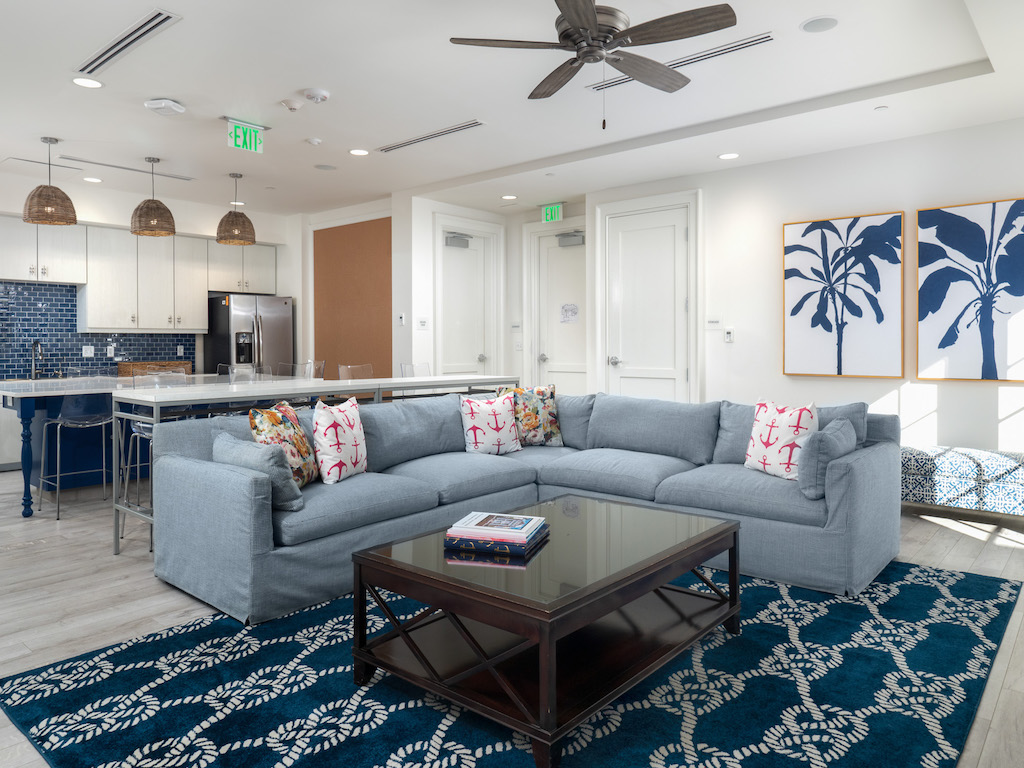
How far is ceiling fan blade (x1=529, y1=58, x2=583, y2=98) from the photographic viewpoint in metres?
3.03

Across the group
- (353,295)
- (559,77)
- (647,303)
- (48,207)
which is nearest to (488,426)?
(559,77)

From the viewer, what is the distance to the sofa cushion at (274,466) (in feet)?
9.17

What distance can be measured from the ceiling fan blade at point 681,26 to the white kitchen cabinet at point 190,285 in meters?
6.13

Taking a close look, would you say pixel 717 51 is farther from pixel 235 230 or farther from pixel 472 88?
pixel 235 230

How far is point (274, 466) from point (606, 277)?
426 cm

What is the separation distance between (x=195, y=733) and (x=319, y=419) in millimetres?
1620

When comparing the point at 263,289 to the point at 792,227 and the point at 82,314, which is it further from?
the point at 792,227

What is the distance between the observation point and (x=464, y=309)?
738 cm

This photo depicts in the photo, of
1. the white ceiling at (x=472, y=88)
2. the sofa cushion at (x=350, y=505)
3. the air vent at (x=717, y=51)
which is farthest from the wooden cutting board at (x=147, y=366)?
the air vent at (x=717, y=51)

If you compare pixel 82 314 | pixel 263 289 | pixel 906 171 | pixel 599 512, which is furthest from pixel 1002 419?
pixel 82 314

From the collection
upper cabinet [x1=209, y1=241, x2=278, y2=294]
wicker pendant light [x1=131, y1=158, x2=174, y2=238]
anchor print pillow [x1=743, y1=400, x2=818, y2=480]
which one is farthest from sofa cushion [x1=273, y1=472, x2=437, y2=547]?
upper cabinet [x1=209, y1=241, x2=278, y2=294]

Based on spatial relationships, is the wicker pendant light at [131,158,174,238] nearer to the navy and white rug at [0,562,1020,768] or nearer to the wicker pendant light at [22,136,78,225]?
the wicker pendant light at [22,136,78,225]

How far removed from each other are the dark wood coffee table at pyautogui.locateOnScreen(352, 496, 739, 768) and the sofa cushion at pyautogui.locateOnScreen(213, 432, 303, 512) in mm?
740

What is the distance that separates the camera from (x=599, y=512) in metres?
2.85
